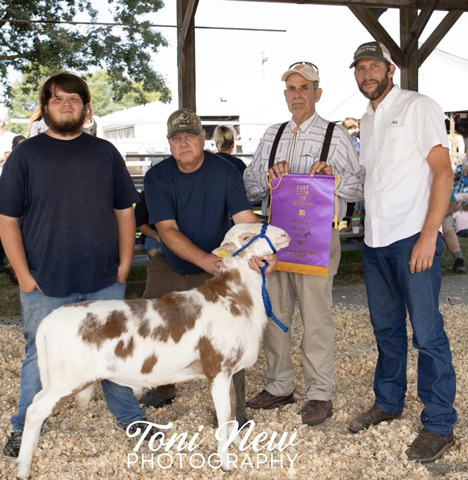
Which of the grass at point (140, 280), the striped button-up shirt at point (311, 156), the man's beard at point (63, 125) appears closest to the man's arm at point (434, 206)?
the striped button-up shirt at point (311, 156)

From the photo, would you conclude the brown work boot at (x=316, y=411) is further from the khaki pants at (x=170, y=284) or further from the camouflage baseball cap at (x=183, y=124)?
the camouflage baseball cap at (x=183, y=124)

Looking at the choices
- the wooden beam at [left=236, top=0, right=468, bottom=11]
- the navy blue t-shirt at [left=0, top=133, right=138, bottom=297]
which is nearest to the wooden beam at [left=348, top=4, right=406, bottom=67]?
the wooden beam at [left=236, top=0, right=468, bottom=11]

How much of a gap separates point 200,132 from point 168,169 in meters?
0.37

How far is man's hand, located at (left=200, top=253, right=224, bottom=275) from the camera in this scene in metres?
4.05

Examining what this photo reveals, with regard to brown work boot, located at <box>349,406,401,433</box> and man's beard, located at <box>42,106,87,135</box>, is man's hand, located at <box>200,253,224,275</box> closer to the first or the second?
man's beard, located at <box>42,106,87,135</box>

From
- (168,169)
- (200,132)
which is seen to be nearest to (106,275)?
(168,169)

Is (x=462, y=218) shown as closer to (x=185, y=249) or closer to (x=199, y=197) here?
(x=199, y=197)

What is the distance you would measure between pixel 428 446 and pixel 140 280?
255 inches

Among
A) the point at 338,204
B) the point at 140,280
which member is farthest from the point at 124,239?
the point at 140,280

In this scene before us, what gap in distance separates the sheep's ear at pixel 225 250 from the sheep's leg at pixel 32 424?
1.31 m

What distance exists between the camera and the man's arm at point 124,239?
14.0ft

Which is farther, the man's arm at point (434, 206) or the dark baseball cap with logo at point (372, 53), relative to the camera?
the dark baseball cap with logo at point (372, 53)

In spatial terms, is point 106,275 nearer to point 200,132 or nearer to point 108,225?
point 108,225

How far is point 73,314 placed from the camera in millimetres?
3680
